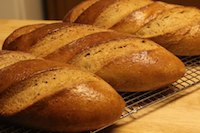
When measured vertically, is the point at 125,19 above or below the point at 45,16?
above

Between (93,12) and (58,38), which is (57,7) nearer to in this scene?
(93,12)

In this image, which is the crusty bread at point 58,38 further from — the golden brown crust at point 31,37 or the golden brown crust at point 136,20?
the golden brown crust at point 136,20

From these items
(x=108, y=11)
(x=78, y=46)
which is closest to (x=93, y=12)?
(x=108, y=11)

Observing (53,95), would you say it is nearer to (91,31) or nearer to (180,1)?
(91,31)

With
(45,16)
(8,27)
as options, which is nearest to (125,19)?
(8,27)

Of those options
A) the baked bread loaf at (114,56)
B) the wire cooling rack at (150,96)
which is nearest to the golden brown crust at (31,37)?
the baked bread loaf at (114,56)
